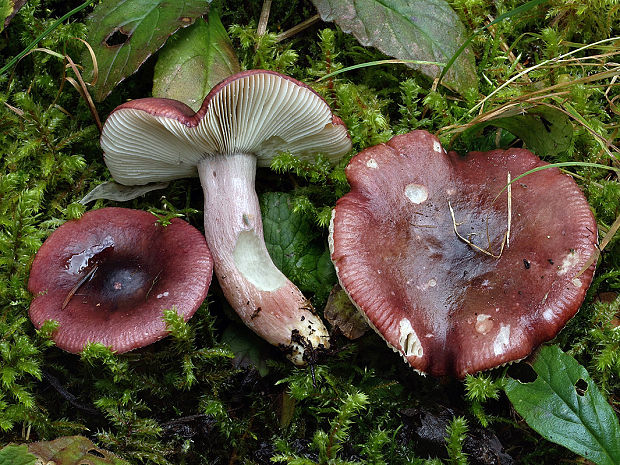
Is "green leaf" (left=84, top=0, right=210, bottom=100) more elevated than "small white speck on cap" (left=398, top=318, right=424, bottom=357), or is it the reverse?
"green leaf" (left=84, top=0, right=210, bottom=100)

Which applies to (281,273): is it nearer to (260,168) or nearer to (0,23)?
(260,168)

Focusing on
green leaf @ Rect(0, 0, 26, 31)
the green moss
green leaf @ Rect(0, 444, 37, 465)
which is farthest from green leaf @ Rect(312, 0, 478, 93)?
green leaf @ Rect(0, 444, 37, 465)

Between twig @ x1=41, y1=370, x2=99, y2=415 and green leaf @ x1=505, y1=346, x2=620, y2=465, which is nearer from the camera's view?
green leaf @ x1=505, y1=346, x2=620, y2=465

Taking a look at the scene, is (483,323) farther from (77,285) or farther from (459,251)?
(77,285)

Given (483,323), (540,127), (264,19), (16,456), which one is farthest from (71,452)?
(540,127)

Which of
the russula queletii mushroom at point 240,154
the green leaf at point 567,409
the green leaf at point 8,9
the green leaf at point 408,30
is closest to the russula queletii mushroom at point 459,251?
the green leaf at point 567,409

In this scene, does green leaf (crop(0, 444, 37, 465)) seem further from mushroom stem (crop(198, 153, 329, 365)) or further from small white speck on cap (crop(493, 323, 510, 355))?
small white speck on cap (crop(493, 323, 510, 355))
